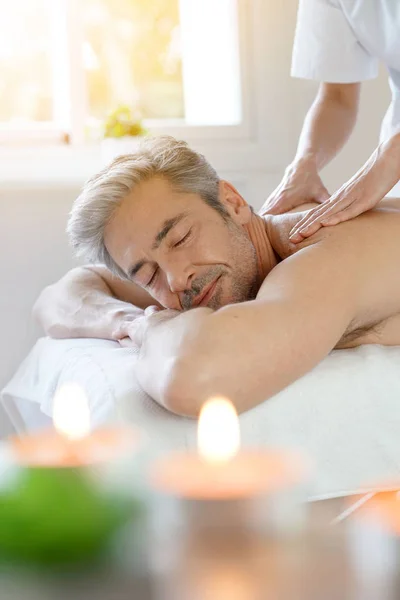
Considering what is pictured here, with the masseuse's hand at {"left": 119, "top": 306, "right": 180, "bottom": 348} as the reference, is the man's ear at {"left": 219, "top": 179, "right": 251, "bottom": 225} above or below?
above

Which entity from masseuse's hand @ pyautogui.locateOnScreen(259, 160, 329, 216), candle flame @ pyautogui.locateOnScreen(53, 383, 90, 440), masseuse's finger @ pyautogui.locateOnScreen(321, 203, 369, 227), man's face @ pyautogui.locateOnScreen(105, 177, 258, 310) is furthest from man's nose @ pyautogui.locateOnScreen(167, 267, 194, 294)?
candle flame @ pyautogui.locateOnScreen(53, 383, 90, 440)

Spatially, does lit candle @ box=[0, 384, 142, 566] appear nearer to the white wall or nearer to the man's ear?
the man's ear

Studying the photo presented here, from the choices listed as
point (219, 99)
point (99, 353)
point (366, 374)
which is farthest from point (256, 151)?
point (366, 374)

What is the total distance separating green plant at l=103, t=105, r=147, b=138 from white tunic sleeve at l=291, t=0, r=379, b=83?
71 cm

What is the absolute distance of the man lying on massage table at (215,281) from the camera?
137cm

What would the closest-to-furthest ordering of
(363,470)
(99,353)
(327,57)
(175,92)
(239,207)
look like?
(363,470) < (99,353) < (239,207) < (327,57) < (175,92)

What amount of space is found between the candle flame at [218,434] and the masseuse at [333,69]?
1.80 meters

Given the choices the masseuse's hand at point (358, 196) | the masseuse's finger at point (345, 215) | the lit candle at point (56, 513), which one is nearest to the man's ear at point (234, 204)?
the masseuse's hand at point (358, 196)

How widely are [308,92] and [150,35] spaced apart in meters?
0.70

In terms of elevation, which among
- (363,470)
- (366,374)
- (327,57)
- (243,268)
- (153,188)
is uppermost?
(327,57)

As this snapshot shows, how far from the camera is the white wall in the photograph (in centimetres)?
302

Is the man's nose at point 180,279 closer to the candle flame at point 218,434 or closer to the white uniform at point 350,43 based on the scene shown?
the white uniform at point 350,43

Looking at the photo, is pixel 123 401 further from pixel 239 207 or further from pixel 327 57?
pixel 327 57

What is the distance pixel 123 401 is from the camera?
1442mm
